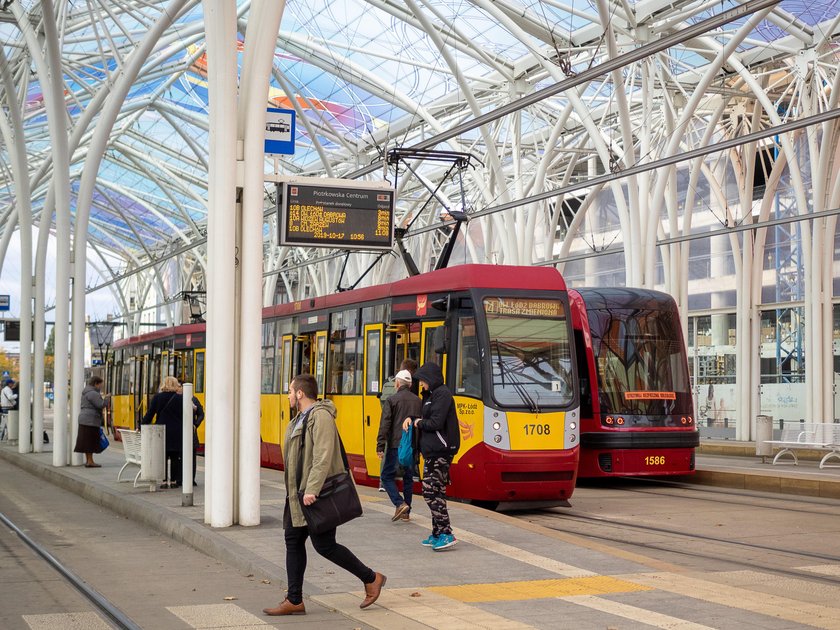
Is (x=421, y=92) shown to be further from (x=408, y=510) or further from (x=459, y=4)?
(x=408, y=510)

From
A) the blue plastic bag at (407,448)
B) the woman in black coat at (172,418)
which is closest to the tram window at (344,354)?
the woman in black coat at (172,418)

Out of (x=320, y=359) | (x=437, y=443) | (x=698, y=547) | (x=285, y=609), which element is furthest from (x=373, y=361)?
(x=285, y=609)

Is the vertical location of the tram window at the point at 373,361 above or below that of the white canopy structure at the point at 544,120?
below

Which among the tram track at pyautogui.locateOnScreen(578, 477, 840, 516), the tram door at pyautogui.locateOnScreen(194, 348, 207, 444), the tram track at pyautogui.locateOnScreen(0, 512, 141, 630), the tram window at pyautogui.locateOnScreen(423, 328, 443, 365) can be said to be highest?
the tram window at pyautogui.locateOnScreen(423, 328, 443, 365)

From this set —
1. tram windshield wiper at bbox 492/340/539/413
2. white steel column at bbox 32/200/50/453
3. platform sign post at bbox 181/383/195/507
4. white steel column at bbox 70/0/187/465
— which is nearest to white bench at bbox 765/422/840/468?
tram windshield wiper at bbox 492/340/539/413

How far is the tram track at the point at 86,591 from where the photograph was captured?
26.5 ft

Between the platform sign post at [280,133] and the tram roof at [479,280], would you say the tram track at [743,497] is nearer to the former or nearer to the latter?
the tram roof at [479,280]

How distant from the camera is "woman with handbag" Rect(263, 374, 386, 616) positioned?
8.07m

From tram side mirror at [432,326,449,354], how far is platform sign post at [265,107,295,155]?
125 inches

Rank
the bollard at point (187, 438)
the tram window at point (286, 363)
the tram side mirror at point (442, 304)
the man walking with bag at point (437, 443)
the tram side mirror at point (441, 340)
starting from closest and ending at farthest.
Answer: the man walking with bag at point (437, 443) → the bollard at point (187, 438) → the tram side mirror at point (441, 340) → the tram side mirror at point (442, 304) → the tram window at point (286, 363)

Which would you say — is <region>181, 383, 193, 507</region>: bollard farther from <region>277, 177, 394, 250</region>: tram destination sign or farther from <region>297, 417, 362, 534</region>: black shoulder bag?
Answer: <region>297, 417, 362, 534</region>: black shoulder bag

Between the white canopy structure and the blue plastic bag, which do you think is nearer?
the blue plastic bag

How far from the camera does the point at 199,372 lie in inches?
1121

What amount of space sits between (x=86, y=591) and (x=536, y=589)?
351 cm
